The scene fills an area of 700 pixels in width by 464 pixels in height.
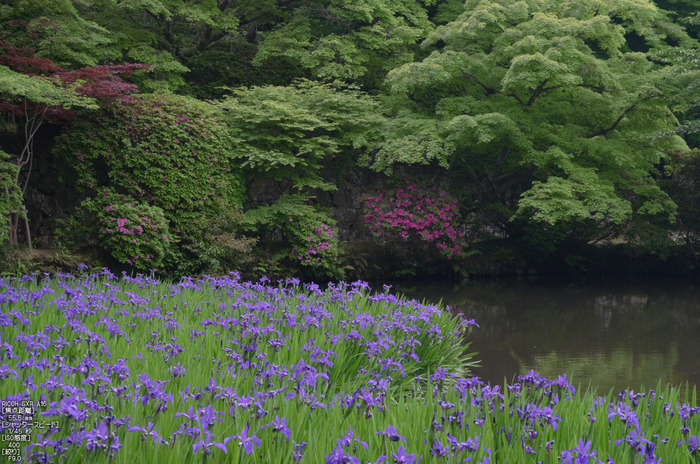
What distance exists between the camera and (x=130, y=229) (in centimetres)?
905

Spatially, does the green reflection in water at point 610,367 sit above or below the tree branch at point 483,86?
below

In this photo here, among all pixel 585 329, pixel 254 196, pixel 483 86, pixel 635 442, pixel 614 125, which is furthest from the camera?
pixel 483 86

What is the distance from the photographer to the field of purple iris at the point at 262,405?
1.84m

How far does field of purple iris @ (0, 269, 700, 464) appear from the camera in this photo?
6.04 feet

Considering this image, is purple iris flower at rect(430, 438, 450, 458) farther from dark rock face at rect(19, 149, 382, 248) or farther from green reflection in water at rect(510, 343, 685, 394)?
dark rock face at rect(19, 149, 382, 248)

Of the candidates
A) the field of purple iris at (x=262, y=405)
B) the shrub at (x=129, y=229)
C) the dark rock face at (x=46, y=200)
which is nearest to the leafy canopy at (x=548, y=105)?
the shrub at (x=129, y=229)

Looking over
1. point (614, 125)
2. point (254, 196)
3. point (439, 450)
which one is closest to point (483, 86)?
point (614, 125)

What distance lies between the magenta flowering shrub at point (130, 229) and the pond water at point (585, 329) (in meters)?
4.60

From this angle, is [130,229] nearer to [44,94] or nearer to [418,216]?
[44,94]

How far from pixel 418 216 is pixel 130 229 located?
19.7 ft

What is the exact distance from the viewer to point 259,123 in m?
11.4

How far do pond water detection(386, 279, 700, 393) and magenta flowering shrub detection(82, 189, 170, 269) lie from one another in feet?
15.1
